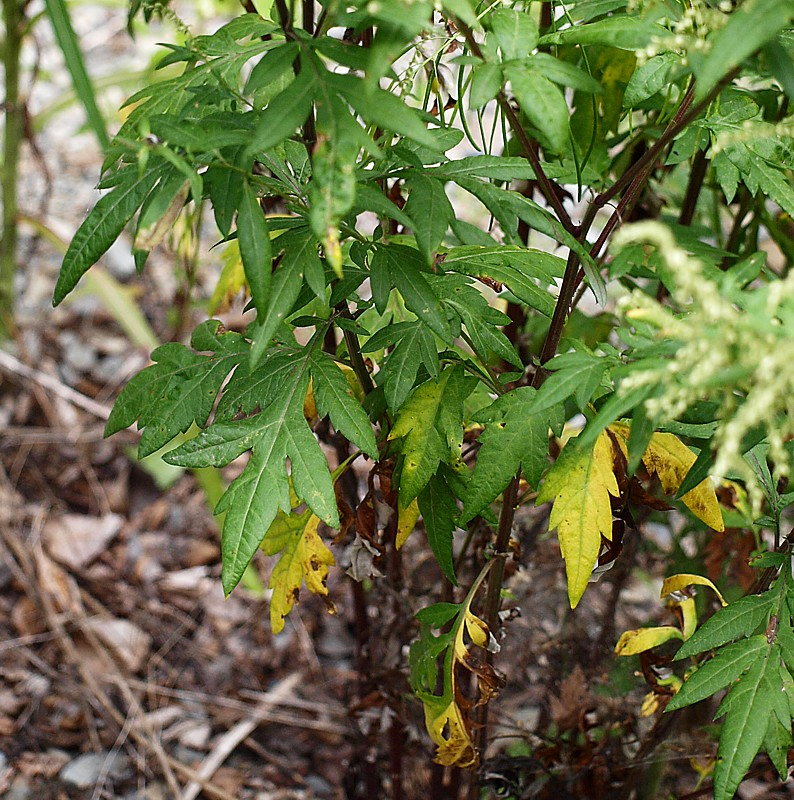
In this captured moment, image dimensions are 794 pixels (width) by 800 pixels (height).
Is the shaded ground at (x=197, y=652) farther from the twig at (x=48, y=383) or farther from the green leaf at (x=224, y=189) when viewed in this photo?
the green leaf at (x=224, y=189)

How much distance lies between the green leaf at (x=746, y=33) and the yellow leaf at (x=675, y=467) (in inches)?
17.9

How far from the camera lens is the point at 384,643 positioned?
1.39m

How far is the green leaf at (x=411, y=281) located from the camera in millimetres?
832

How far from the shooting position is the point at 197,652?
1993mm

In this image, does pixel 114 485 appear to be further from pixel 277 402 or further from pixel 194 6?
pixel 194 6

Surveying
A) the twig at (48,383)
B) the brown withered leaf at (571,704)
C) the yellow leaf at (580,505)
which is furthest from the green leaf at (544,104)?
the twig at (48,383)

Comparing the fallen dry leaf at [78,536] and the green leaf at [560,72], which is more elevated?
the green leaf at [560,72]

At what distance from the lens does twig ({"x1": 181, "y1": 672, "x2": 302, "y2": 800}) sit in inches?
67.0

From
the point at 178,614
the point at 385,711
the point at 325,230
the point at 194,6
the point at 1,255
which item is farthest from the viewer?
the point at 194,6

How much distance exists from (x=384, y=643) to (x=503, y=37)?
3.17 feet

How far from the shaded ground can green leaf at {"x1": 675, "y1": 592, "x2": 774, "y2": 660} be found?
0.28 metres

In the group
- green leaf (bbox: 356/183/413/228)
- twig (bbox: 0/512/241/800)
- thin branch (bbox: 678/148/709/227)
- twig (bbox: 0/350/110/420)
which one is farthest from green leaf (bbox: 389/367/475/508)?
twig (bbox: 0/350/110/420)

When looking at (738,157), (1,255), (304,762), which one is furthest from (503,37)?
(1,255)

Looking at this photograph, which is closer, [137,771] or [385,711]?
[385,711]
